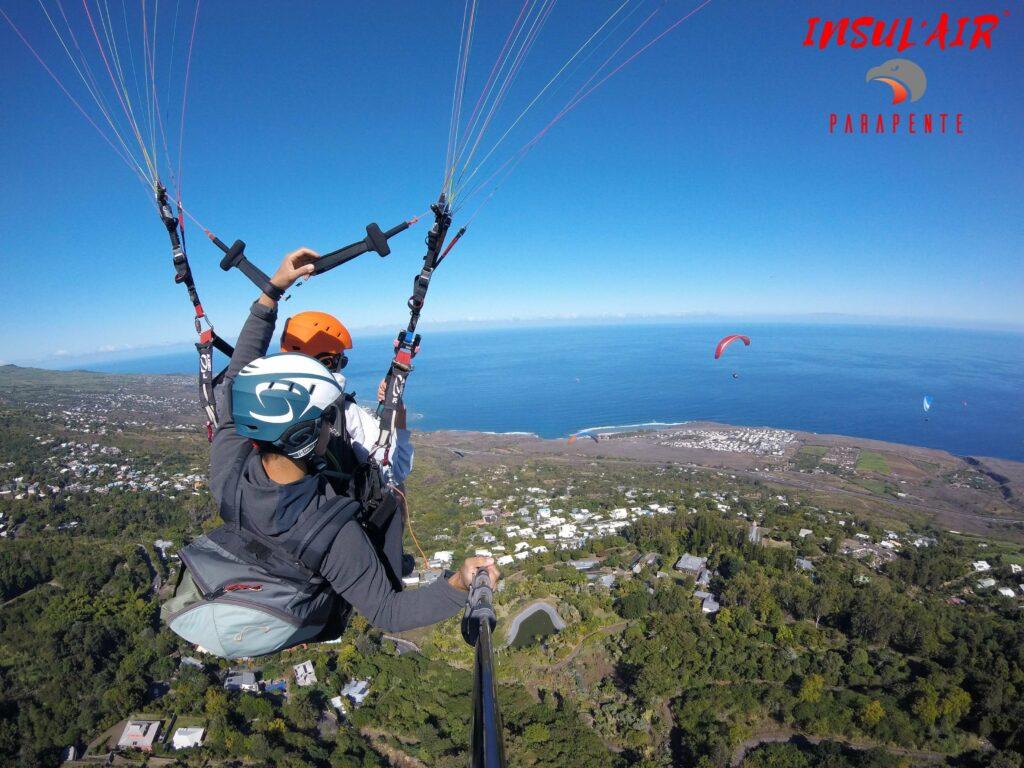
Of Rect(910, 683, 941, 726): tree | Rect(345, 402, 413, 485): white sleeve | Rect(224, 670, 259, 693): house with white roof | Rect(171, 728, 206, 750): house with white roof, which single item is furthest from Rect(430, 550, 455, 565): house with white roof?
Rect(345, 402, 413, 485): white sleeve

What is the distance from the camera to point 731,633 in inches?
461

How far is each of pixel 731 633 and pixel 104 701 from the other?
14984mm

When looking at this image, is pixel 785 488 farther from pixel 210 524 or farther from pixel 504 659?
pixel 210 524

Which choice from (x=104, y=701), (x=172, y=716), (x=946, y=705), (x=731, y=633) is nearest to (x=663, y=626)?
(x=731, y=633)

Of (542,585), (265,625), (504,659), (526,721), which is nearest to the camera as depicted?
(265,625)

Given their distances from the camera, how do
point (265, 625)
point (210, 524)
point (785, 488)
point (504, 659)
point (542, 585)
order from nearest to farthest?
1. point (265, 625)
2. point (504, 659)
3. point (542, 585)
4. point (210, 524)
5. point (785, 488)

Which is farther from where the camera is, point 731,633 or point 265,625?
point 731,633

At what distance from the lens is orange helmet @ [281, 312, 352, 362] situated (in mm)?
2436

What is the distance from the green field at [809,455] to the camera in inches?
1235

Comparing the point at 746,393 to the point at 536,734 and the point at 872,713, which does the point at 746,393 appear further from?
the point at 536,734

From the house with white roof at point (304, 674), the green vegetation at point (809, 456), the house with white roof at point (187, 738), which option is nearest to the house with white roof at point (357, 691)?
the house with white roof at point (304, 674)

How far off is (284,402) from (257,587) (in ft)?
2.04

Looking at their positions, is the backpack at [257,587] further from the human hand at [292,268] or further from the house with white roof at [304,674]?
the house with white roof at [304,674]

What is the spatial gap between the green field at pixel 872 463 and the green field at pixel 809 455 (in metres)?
2.37
